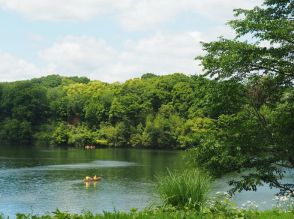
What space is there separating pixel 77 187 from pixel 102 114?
158 ft

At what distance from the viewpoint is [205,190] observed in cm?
728

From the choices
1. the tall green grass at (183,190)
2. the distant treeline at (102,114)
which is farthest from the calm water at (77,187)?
the distant treeline at (102,114)

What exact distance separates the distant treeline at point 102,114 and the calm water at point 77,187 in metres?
19.7

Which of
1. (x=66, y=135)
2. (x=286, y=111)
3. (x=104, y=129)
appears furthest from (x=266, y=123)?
(x=66, y=135)

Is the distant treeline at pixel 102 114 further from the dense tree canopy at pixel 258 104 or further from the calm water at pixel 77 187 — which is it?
the dense tree canopy at pixel 258 104

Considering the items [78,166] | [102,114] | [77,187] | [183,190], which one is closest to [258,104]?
[183,190]

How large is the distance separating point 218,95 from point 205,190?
62.3 inches

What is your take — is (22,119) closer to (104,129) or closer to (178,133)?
(104,129)

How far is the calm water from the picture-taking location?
2484 cm

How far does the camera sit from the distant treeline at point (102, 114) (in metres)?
70.0

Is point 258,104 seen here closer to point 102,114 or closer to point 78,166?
point 78,166

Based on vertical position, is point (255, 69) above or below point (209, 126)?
above

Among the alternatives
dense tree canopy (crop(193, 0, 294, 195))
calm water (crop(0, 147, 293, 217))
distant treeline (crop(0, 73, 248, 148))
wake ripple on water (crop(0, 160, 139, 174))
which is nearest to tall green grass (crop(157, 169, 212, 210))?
dense tree canopy (crop(193, 0, 294, 195))

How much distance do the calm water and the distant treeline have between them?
64.6 ft
